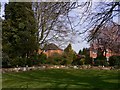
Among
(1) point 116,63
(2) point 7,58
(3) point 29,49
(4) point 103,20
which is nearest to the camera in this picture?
(4) point 103,20

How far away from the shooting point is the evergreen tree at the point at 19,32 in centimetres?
2439

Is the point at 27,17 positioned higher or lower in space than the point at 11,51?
higher

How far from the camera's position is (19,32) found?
2464 cm

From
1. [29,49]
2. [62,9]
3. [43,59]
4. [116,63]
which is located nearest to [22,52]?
[29,49]

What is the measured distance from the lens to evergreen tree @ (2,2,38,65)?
2439 centimetres

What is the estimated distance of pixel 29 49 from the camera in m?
24.9

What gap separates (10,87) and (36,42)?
47.1 ft

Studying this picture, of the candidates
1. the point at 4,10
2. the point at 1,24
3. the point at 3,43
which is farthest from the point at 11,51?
the point at 4,10

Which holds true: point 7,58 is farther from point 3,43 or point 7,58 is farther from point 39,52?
point 39,52

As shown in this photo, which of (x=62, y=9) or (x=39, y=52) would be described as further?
(x=39, y=52)

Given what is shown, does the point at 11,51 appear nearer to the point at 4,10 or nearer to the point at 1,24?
the point at 1,24

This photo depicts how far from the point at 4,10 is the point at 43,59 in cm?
597

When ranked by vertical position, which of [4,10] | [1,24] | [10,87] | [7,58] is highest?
[4,10]

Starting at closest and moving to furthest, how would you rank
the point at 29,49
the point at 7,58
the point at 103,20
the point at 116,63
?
1. the point at 103,20
2. the point at 7,58
3. the point at 29,49
4. the point at 116,63
